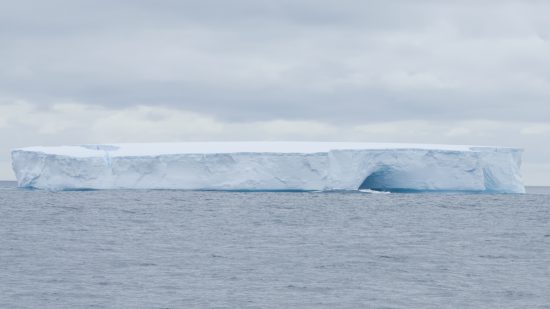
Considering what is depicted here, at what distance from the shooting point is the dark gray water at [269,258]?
1113 cm

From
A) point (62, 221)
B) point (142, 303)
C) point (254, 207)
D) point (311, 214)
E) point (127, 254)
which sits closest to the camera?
point (142, 303)

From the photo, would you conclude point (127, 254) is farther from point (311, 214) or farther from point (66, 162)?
point (66, 162)

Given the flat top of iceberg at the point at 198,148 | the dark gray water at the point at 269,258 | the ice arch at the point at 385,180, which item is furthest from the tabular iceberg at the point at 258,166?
the dark gray water at the point at 269,258

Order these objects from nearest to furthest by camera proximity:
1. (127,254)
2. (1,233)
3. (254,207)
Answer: (127,254) → (1,233) → (254,207)

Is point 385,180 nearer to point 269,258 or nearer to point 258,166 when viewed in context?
point 258,166

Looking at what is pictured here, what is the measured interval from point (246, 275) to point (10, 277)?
3345 mm

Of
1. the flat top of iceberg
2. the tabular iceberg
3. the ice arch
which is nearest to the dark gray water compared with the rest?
the tabular iceberg

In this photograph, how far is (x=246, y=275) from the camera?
12.9 m

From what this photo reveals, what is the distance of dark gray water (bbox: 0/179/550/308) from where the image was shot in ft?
36.5

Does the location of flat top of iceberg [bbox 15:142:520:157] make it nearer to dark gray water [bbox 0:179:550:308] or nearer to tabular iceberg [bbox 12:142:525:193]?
tabular iceberg [bbox 12:142:525:193]

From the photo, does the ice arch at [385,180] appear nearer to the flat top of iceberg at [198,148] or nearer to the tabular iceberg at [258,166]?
the tabular iceberg at [258,166]

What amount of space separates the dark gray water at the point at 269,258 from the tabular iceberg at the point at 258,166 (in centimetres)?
247

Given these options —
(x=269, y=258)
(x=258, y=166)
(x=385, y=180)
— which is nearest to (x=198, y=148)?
(x=258, y=166)

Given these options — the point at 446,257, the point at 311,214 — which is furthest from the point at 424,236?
the point at 311,214
